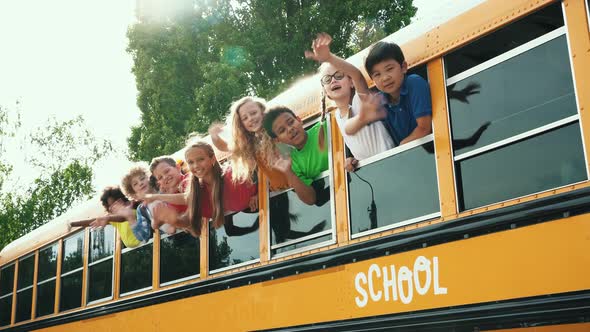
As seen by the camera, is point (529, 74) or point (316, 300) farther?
point (316, 300)

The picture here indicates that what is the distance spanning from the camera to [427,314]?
2865 mm

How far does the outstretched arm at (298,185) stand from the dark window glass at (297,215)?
0.10 feet

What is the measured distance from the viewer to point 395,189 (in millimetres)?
3178

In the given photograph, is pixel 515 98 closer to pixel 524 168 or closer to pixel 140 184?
pixel 524 168

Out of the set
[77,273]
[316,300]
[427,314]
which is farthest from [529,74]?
[77,273]

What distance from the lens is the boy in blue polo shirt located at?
3002 millimetres

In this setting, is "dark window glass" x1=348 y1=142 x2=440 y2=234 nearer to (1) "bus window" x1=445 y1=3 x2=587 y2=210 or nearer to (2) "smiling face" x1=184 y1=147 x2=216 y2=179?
(1) "bus window" x1=445 y1=3 x2=587 y2=210

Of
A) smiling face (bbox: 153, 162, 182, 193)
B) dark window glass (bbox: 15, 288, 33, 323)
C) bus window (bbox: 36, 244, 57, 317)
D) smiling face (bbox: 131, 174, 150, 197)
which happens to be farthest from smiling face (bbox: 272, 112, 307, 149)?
dark window glass (bbox: 15, 288, 33, 323)

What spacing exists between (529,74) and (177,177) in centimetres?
284

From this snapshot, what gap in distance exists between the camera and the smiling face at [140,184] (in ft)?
16.7

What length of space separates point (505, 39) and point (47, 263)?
5996 millimetres

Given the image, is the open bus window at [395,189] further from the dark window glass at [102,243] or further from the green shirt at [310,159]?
the dark window glass at [102,243]

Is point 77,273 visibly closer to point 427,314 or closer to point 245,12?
point 427,314

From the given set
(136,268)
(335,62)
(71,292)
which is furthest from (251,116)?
(71,292)
